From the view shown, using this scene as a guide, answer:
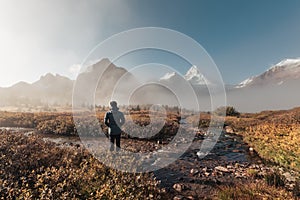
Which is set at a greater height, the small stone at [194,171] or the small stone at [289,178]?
the small stone at [289,178]

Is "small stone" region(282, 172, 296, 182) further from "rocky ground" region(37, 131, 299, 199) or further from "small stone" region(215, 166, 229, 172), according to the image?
"small stone" region(215, 166, 229, 172)

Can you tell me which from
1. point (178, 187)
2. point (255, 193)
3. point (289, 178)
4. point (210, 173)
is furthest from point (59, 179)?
point (289, 178)

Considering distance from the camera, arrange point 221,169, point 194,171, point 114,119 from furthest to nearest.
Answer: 1. point 221,169
2. point 114,119
3. point 194,171

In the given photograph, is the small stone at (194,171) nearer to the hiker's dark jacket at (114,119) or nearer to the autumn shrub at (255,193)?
the autumn shrub at (255,193)

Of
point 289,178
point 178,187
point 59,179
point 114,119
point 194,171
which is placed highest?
point 114,119

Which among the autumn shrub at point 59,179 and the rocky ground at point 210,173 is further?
the rocky ground at point 210,173

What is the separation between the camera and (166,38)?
12.9 metres

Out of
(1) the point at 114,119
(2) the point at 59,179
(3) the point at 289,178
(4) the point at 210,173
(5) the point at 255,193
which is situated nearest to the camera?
(2) the point at 59,179

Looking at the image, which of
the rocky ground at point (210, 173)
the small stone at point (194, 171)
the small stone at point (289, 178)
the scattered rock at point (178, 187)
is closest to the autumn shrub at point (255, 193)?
the rocky ground at point (210, 173)

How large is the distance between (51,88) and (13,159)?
202 metres

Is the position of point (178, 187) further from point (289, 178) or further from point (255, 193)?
point (289, 178)

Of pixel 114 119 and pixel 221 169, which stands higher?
pixel 114 119

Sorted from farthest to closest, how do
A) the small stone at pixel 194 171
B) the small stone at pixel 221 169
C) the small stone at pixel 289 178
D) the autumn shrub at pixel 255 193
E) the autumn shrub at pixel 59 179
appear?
the small stone at pixel 221 169
the small stone at pixel 194 171
the small stone at pixel 289 178
the autumn shrub at pixel 255 193
the autumn shrub at pixel 59 179

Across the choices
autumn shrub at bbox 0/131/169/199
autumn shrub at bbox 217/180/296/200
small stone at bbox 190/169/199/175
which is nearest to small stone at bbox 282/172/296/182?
autumn shrub at bbox 217/180/296/200
